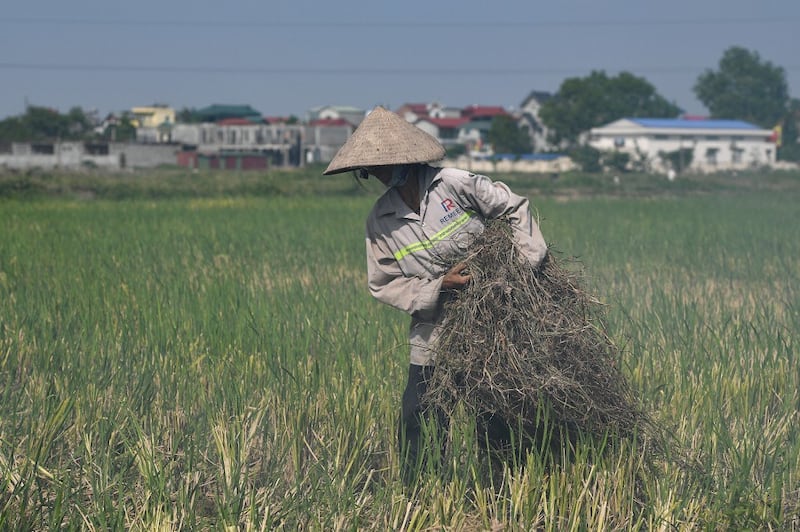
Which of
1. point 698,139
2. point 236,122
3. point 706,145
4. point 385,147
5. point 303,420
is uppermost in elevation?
point 236,122

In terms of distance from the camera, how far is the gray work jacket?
357 cm

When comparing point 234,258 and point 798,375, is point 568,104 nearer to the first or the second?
point 234,258

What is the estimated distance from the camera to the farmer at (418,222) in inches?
140

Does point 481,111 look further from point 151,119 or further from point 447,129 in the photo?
Result: point 151,119

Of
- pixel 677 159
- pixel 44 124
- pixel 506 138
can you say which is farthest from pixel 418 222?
pixel 44 124

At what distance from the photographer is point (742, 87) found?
7856cm

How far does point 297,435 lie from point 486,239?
0.99 m

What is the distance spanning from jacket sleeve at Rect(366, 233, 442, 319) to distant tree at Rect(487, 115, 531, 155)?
178ft

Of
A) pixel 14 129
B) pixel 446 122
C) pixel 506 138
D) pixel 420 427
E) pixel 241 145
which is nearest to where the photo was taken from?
pixel 420 427

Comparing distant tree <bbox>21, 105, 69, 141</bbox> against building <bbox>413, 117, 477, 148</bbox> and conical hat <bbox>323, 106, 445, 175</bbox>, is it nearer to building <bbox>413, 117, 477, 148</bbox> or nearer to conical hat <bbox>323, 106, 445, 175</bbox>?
building <bbox>413, 117, 477, 148</bbox>

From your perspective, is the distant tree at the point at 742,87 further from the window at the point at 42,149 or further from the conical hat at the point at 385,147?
the conical hat at the point at 385,147

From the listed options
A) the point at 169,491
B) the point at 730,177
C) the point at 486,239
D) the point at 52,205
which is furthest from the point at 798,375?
the point at 730,177

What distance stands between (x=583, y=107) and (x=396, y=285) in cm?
6141

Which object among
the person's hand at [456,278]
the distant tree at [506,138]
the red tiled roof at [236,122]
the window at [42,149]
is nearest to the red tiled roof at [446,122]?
the red tiled roof at [236,122]
